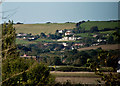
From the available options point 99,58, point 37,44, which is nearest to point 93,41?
point 37,44

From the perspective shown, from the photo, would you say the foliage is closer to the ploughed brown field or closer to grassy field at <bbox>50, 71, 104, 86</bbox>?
grassy field at <bbox>50, 71, 104, 86</bbox>

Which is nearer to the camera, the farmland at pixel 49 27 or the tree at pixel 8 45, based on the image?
the tree at pixel 8 45

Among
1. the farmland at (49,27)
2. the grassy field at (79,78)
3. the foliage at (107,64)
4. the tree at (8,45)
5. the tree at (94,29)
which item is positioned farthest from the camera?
the farmland at (49,27)

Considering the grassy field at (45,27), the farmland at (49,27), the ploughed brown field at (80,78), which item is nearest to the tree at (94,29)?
the farmland at (49,27)

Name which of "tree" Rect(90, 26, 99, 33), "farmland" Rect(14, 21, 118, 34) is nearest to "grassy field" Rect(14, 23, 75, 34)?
"farmland" Rect(14, 21, 118, 34)

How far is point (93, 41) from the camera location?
7888 centimetres

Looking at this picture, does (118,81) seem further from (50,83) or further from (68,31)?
(68,31)

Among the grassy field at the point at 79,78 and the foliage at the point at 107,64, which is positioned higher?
the foliage at the point at 107,64

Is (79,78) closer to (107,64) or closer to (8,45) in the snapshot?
(8,45)

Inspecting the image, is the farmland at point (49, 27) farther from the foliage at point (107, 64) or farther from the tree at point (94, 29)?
the foliage at point (107, 64)

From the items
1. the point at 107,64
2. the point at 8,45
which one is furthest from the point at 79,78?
the point at 107,64

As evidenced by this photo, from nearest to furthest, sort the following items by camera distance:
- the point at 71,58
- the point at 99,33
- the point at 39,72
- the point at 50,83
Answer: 1. the point at 50,83
2. the point at 39,72
3. the point at 71,58
4. the point at 99,33

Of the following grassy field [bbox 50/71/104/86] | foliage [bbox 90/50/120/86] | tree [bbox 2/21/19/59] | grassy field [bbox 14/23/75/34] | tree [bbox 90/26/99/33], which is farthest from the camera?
grassy field [bbox 14/23/75/34]

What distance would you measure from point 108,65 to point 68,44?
79282 millimetres
